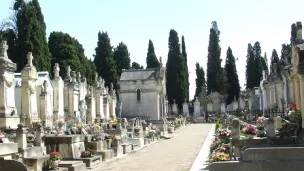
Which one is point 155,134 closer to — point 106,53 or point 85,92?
point 85,92

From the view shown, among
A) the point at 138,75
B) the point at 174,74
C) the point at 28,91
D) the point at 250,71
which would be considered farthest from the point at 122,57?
the point at 28,91

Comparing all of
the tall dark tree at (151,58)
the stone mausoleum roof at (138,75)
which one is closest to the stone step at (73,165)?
the stone mausoleum roof at (138,75)

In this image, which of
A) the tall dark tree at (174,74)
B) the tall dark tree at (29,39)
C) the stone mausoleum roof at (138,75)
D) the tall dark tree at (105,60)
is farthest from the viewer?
the tall dark tree at (174,74)

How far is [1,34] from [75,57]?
11926 millimetres

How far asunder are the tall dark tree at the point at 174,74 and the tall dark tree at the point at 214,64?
25.0ft

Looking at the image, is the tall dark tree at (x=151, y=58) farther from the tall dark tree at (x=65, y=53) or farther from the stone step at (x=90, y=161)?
the stone step at (x=90, y=161)

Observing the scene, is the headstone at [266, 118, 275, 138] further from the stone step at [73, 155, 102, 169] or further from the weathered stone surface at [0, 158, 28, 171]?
the weathered stone surface at [0, 158, 28, 171]

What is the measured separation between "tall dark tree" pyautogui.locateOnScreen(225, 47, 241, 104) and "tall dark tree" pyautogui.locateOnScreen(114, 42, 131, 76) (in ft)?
62.0

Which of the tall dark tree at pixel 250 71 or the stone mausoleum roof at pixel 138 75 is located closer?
the stone mausoleum roof at pixel 138 75

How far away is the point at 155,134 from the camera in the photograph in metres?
30.9

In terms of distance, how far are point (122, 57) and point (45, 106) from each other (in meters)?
50.8

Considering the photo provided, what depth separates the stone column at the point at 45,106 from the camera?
2550 centimetres

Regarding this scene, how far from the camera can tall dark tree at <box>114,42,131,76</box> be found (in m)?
76.3

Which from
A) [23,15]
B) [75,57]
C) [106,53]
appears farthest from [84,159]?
[106,53]
